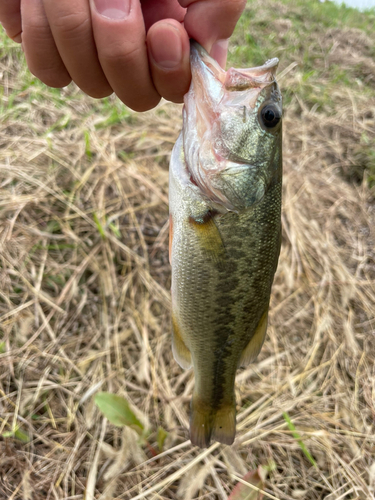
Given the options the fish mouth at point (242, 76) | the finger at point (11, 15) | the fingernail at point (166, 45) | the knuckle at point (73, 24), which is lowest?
the fish mouth at point (242, 76)

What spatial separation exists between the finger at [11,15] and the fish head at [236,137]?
0.59 meters

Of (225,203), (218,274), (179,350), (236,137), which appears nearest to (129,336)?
(179,350)

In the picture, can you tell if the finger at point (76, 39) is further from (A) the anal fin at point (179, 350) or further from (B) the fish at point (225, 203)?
(A) the anal fin at point (179, 350)

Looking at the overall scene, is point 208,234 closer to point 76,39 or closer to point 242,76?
point 242,76

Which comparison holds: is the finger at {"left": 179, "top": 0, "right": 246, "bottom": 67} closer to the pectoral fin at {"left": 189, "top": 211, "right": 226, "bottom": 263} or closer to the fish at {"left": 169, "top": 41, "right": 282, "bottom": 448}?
the fish at {"left": 169, "top": 41, "right": 282, "bottom": 448}

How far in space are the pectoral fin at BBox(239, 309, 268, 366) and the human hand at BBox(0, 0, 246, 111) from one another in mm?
992

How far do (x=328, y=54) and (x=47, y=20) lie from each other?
6027mm

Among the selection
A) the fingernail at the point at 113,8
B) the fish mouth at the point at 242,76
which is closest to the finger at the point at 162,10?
the fish mouth at the point at 242,76

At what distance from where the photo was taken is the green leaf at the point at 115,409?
68.8 inches

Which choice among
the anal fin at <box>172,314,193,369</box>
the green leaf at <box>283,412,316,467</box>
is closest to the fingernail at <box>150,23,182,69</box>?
the anal fin at <box>172,314,193,369</box>

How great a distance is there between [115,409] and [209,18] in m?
1.71

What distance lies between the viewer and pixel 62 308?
2225 mm

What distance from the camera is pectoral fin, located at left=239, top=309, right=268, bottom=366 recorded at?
1.56 m

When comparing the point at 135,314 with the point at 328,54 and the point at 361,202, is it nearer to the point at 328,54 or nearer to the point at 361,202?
the point at 361,202
